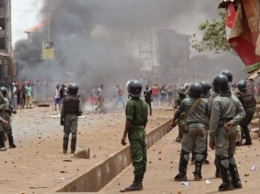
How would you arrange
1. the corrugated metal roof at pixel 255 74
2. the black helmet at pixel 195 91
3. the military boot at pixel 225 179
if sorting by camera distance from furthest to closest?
the corrugated metal roof at pixel 255 74 < the black helmet at pixel 195 91 < the military boot at pixel 225 179

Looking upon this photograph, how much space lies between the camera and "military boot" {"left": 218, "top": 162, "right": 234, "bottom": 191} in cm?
983

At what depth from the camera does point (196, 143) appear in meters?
11.7

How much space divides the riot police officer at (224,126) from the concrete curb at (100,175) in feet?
7.30

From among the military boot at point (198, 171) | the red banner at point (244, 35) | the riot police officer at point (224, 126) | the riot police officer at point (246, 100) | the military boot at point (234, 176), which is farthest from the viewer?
the riot police officer at point (246, 100)

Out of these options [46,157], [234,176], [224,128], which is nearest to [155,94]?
[46,157]

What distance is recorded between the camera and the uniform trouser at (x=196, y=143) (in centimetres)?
1164

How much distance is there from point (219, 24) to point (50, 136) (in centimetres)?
1387

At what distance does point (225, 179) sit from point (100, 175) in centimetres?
348

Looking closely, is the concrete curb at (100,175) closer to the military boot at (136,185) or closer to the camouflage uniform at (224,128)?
the military boot at (136,185)

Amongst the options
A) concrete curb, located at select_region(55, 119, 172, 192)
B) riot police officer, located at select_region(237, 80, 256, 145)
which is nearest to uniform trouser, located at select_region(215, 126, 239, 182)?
concrete curb, located at select_region(55, 119, 172, 192)

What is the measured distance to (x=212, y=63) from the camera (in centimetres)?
7412

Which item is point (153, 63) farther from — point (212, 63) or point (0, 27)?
point (0, 27)

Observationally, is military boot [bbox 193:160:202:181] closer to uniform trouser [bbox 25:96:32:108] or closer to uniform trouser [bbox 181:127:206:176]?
uniform trouser [bbox 181:127:206:176]

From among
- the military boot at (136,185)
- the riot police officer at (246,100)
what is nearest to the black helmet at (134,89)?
the military boot at (136,185)
